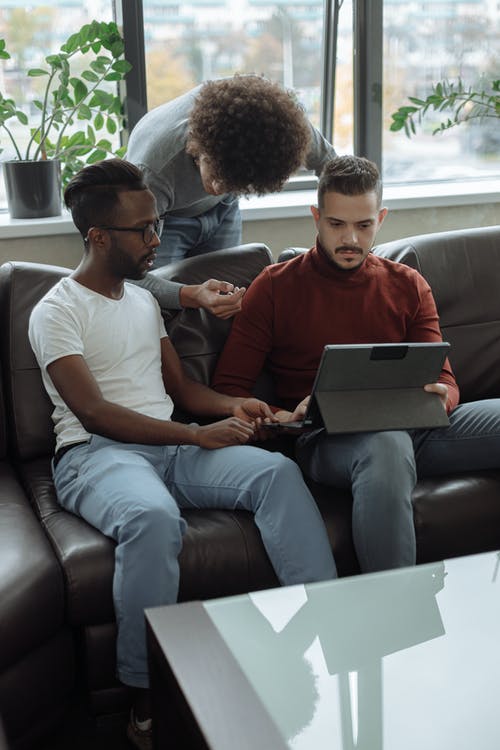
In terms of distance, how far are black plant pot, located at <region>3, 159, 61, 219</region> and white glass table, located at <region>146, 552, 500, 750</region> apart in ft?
5.68

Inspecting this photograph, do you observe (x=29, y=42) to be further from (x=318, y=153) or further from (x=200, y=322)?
(x=200, y=322)

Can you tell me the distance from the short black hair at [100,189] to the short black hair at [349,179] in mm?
442

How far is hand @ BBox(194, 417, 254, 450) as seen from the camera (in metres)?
2.01

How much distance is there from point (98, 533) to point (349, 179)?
40.0 inches

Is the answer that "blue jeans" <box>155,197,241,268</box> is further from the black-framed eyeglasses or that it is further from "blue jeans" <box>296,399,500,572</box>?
"blue jeans" <box>296,399,500,572</box>

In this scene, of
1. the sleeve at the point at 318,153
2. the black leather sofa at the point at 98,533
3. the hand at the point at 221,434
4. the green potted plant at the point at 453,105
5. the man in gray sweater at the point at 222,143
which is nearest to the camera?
the black leather sofa at the point at 98,533

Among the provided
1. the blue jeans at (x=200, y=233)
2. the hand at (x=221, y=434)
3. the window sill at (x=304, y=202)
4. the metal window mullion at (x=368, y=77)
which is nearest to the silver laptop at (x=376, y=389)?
the hand at (x=221, y=434)

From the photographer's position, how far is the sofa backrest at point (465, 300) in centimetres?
249

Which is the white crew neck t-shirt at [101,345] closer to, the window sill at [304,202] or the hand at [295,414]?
the hand at [295,414]

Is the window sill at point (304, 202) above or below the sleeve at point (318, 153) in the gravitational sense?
below

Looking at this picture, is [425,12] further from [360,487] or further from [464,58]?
[360,487]

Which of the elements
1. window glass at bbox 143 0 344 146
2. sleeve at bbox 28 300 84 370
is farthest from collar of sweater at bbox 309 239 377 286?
window glass at bbox 143 0 344 146

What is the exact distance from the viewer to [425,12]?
3.57 meters

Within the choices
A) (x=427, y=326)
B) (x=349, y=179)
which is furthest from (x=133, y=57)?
(x=427, y=326)
